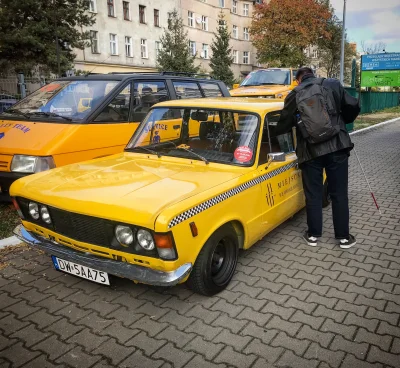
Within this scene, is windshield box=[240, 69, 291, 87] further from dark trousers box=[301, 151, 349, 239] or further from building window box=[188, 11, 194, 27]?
building window box=[188, 11, 194, 27]

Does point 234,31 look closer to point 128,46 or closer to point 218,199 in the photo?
point 128,46

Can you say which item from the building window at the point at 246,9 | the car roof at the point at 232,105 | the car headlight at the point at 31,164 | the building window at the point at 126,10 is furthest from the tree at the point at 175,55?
the building window at the point at 246,9

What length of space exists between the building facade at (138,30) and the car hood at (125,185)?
79.6ft

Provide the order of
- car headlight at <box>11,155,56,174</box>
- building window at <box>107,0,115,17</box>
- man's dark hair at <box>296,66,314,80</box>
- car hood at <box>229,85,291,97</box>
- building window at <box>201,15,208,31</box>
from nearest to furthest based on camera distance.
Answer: man's dark hair at <box>296,66,314,80</box> < car headlight at <box>11,155,56,174</box> < car hood at <box>229,85,291,97</box> < building window at <box>107,0,115,17</box> < building window at <box>201,15,208,31</box>

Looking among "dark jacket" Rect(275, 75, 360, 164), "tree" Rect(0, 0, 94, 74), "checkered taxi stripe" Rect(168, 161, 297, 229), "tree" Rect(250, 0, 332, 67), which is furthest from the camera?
"tree" Rect(250, 0, 332, 67)

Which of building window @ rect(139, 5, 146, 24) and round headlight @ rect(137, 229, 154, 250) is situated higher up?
building window @ rect(139, 5, 146, 24)

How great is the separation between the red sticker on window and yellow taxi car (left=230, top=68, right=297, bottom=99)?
26.0ft

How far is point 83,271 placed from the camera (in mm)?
3215

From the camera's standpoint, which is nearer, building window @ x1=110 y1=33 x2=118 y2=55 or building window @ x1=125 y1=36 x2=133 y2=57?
building window @ x1=110 y1=33 x2=118 y2=55

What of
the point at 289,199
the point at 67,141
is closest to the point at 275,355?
the point at 289,199

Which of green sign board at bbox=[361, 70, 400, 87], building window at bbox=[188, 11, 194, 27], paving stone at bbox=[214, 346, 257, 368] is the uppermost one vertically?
building window at bbox=[188, 11, 194, 27]

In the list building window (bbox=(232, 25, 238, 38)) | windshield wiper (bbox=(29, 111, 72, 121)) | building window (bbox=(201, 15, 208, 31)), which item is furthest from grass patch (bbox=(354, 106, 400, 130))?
building window (bbox=(232, 25, 238, 38))

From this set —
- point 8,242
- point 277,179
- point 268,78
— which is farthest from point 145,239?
point 268,78

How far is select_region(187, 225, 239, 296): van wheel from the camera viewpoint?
3184 mm
